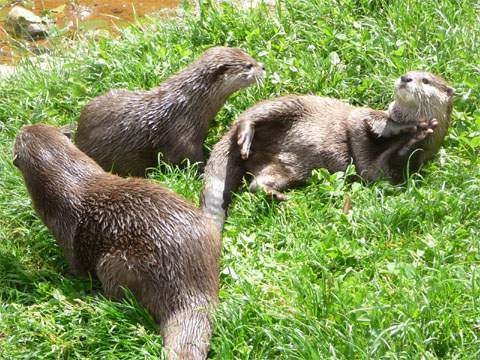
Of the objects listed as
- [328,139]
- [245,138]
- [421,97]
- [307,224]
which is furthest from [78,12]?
[307,224]

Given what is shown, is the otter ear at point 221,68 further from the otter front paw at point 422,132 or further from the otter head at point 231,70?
the otter front paw at point 422,132

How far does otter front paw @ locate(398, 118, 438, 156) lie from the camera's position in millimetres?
4016

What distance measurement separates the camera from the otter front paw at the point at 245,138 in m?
4.02

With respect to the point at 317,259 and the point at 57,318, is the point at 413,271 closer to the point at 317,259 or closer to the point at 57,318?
the point at 317,259

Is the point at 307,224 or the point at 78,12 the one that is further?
the point at 78,12

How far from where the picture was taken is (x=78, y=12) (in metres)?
6.32

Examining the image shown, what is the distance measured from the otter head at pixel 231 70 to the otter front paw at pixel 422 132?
88cm

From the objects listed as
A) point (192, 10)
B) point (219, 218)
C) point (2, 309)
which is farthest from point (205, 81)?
point (2, 309)

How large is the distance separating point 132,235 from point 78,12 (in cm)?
333

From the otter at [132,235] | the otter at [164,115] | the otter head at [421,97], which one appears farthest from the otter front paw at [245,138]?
the otter head at [421,97]

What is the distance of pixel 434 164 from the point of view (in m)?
4.07

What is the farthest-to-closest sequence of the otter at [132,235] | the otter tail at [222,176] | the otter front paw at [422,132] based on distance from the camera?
the otter front paw at [422,132] → the otter tail at [222,176] → the otter at [132,235]

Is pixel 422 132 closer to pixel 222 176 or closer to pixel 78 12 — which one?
pixel 222 176

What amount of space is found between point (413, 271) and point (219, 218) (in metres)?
0.97
